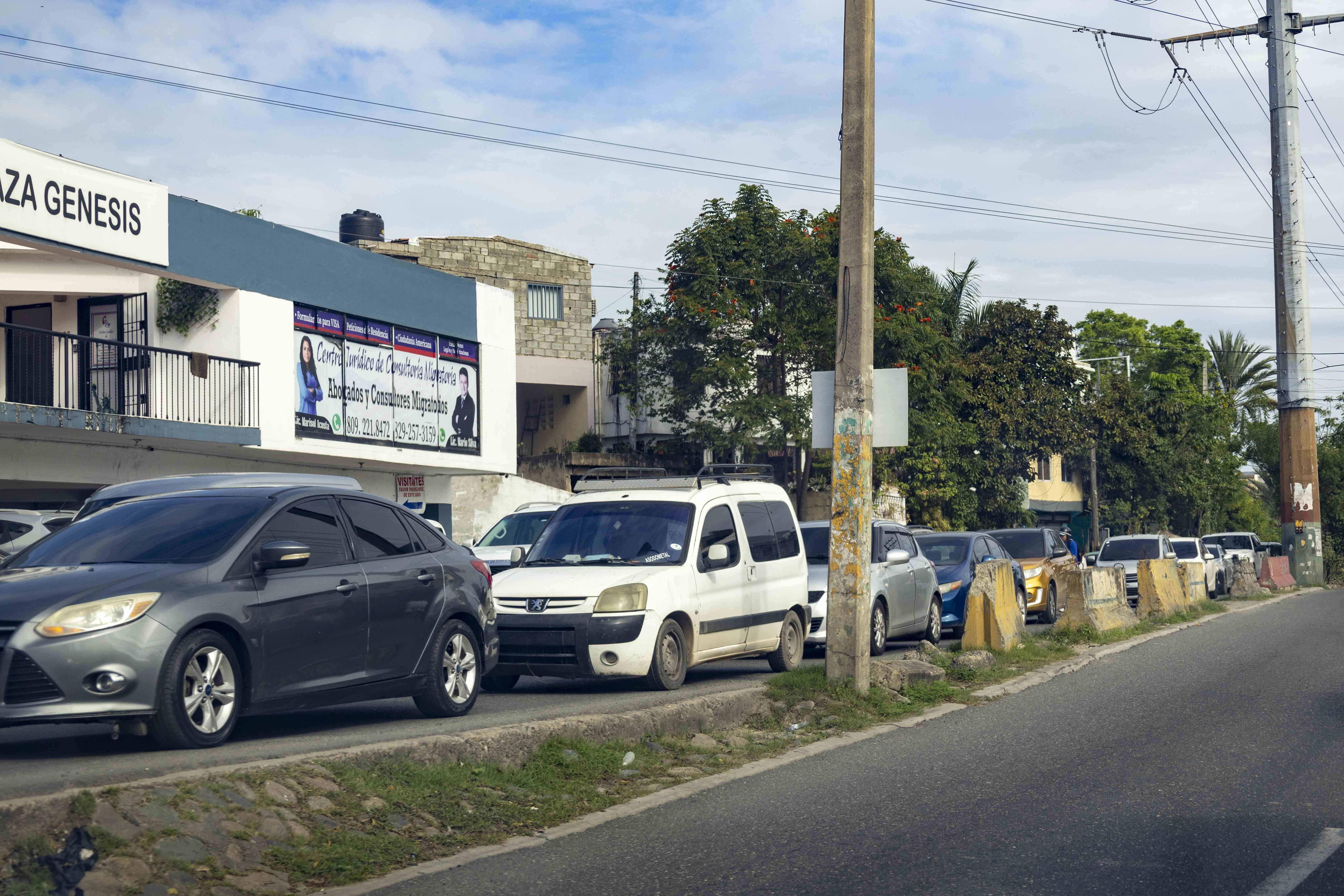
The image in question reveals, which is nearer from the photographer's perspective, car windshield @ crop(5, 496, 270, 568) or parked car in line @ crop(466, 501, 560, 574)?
car windshield @ crop(5, 496, 270, 568)

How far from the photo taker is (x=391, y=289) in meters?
28.7

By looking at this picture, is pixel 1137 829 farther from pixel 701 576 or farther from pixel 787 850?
pixel 701 576

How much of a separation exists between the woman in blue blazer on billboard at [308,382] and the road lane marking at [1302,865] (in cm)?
2241

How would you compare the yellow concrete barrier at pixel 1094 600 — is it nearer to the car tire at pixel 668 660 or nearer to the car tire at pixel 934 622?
the car tire at pixel 934 622

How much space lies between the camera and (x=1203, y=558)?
30.1 m

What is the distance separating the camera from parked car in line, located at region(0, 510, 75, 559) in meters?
13.8

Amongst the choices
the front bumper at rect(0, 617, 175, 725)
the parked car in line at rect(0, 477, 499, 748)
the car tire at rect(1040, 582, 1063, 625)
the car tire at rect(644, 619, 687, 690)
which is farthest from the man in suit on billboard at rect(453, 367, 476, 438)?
the front bumper at rect(0, 617, 175, 725)

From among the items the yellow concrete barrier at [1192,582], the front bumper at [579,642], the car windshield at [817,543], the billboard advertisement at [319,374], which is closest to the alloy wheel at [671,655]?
the front bumper at [579,642]

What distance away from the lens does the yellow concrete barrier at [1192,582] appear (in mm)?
23594

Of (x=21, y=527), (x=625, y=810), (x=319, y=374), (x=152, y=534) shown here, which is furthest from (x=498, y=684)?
(x=319, y=374)

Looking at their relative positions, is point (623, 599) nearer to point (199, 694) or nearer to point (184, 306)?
point (199, 694)

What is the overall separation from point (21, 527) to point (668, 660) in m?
7.55

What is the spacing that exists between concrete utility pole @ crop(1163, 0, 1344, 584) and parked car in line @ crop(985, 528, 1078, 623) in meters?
16.0

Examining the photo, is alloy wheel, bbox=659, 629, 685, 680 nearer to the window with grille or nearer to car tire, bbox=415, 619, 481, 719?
car tire, bbox=415, 619, 481, 719
